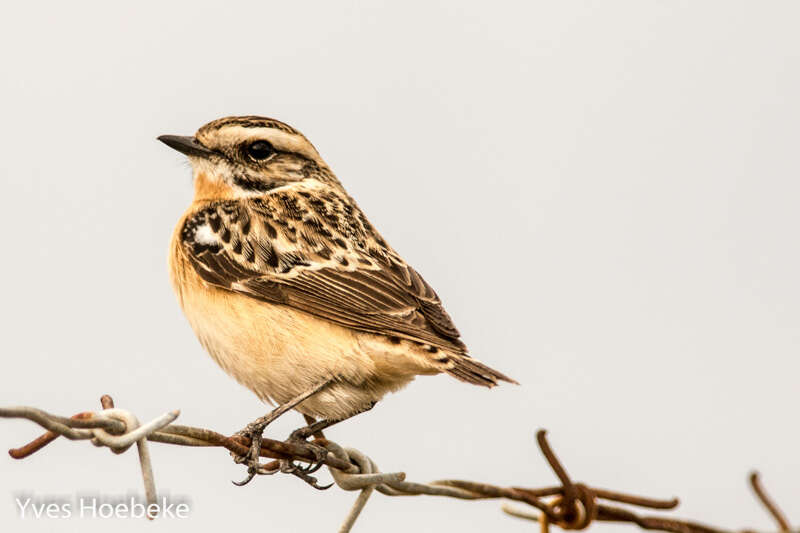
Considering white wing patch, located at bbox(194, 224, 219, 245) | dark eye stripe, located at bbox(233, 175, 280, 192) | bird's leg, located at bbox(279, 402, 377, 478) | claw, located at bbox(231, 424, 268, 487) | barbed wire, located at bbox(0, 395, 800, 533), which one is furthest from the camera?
dark eye stripe, located at bbox(233, 175, 280, 192)

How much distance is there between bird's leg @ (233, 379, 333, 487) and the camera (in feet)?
19.3

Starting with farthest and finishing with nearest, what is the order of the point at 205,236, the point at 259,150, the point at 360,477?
the point at 259,150, the point at 205,236, the point at 360,477

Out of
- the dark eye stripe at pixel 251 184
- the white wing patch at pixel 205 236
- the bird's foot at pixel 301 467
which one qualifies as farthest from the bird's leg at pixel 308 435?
the dark eye stripe at pixel 251 184

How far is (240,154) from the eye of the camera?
8.32 meters

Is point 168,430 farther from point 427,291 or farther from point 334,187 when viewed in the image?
point 334,187

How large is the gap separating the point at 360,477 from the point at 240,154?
3582 millimetres

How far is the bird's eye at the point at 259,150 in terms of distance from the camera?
8367 millimetres

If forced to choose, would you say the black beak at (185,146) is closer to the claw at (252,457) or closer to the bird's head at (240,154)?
the bird's head at (240,154)

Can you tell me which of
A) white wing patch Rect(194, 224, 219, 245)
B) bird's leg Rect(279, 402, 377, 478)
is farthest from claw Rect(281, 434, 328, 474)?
white wing patch Rect(194, 224, 219, 245)

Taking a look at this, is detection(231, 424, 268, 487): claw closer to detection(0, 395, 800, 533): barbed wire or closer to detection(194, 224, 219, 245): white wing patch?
detection(0, 395, 800, 533): barbed wire

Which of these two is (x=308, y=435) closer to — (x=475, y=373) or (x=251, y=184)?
(x=475, y=373)

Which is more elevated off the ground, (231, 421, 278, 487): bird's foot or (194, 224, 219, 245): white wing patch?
(194, 224, 219, 245): white wing patch

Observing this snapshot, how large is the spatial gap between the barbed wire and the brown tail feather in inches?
33.7

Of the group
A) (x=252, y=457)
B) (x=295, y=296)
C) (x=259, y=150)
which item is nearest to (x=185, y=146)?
(x=259, y=150)
